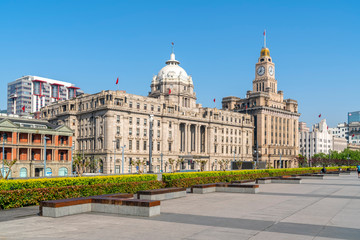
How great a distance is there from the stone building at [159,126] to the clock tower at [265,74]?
24864 millimetres

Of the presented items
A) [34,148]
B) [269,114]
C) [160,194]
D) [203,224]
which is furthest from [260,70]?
[203,224]

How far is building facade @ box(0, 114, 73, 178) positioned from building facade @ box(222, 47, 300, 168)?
282ft

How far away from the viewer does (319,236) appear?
585 inches

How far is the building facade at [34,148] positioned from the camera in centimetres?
6931

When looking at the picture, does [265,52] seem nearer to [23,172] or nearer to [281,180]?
[23,172]

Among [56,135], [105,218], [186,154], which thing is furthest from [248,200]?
[186,154]

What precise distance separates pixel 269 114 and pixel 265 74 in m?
20.3

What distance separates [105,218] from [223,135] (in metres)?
113

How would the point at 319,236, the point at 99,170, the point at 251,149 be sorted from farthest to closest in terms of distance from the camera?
1. the point at 251,149
2. the point at 99,170
3. the point at 319,236

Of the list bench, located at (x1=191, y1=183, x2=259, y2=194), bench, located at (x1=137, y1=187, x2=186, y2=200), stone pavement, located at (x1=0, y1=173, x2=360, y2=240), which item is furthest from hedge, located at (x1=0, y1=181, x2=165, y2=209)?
bench, located at (x1=191, y1=183, x2=259, y2=194)

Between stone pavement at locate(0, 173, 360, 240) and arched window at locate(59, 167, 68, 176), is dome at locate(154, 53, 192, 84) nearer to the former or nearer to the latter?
arched window at locate(59, 167, 68, 176)

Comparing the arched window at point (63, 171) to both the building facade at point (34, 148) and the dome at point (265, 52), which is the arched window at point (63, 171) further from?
the dome at point (265, 52)

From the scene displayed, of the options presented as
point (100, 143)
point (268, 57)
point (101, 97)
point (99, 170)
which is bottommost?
point (99, 170)

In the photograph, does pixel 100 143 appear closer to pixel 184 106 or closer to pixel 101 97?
pixel 101 97
